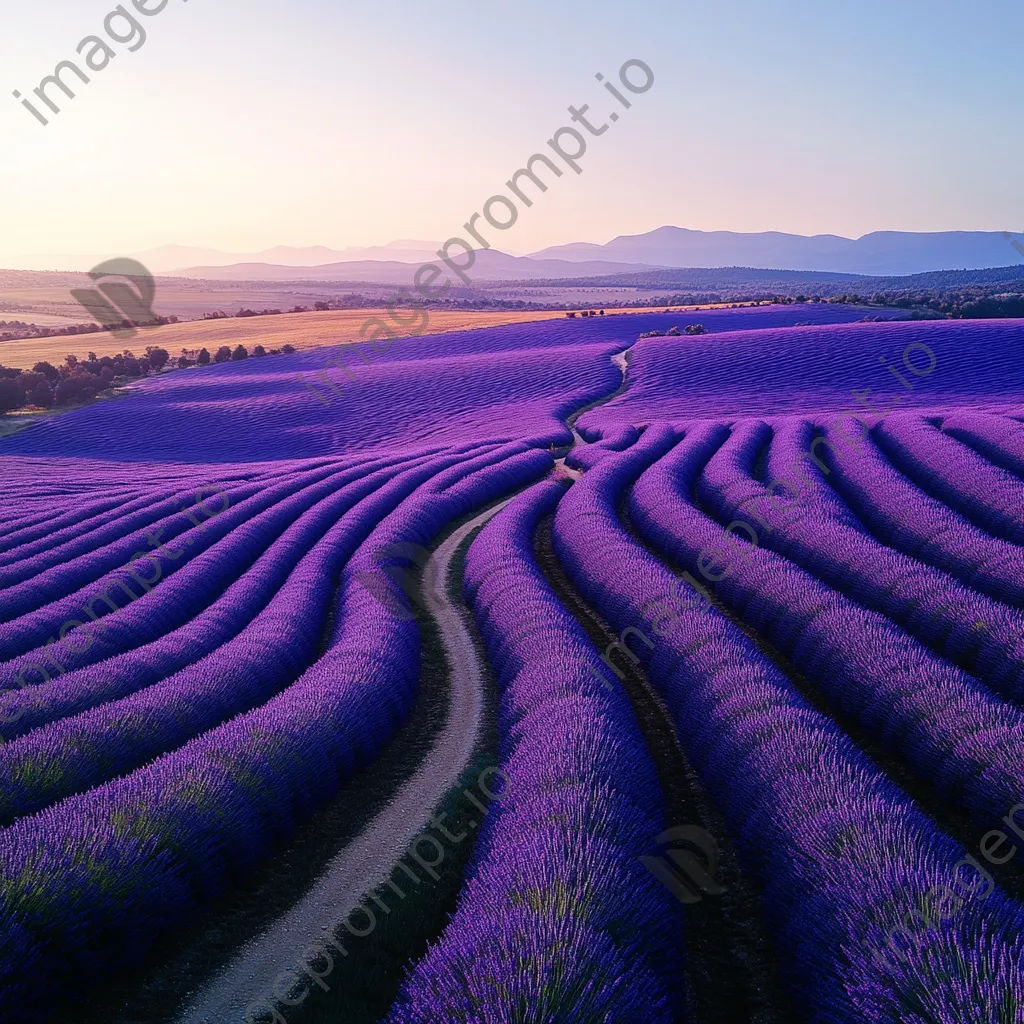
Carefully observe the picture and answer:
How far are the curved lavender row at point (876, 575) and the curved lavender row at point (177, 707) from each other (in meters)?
6.95

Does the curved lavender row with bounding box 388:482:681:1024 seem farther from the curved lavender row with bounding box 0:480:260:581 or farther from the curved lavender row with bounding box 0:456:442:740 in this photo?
the curved lavender row with bounding box 0:480:260:581

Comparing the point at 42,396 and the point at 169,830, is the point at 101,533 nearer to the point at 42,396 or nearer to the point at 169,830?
the point at 169,830

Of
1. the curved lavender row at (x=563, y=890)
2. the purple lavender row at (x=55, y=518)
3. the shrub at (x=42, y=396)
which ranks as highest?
the curved lavender row at (x=563, y=890)

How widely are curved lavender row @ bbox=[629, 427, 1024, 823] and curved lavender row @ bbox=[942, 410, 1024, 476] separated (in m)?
8.73

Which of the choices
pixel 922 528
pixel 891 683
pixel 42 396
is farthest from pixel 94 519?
pixel 42 396

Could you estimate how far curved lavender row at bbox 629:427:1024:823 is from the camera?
5.78m

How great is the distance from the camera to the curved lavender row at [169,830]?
13.7ft

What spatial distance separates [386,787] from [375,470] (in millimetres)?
17842

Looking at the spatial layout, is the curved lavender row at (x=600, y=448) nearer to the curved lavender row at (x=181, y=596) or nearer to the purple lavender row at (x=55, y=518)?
the curved lavender row at (x=181, y=596)

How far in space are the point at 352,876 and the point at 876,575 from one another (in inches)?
287

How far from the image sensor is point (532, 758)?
5941 millimetres

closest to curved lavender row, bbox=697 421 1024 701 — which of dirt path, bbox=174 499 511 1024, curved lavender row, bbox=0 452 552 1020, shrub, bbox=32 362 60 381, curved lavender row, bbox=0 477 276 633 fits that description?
dirt path, bbox=174 499 511 1024

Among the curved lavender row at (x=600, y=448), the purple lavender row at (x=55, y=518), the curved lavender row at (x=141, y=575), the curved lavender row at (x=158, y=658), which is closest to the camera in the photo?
the curved lavender row at (x=158, y=658)

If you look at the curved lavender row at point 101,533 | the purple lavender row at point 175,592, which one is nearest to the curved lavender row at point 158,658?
the purple lavender row at point 175,592
